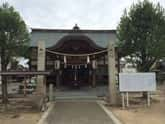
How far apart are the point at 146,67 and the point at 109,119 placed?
7.43 m

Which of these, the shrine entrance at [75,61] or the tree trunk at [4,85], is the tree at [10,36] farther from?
the shrine entrance at [75,61]

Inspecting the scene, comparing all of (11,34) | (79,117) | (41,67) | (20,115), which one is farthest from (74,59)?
(79,117)

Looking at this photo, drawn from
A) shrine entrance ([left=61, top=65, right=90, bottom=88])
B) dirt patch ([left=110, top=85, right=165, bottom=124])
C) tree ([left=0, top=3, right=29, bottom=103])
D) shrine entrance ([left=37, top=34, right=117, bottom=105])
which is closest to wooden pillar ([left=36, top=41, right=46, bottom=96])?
shrine entrance ([left=37, top=34, right=117, bottom=105])

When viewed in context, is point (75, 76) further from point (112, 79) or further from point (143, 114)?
point (143, 114)

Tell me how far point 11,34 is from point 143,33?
8068mm

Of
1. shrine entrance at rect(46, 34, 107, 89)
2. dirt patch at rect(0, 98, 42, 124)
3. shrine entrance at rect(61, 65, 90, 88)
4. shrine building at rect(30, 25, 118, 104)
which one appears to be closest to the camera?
dirt patch at rect(0, 98, 42, 124)

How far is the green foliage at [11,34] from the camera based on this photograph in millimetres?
17609

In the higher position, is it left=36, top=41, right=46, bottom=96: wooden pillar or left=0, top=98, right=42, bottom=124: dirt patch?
left=36, top=41, right=46, bottom=96: wooden pillar

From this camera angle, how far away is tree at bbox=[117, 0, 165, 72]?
17453 millimetres

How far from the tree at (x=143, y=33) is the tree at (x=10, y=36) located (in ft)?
20.5

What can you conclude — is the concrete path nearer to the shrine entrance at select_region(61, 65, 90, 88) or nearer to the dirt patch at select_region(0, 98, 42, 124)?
the dirt patch at select_region(0, 98, 42, 124)

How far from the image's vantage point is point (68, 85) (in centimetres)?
2831

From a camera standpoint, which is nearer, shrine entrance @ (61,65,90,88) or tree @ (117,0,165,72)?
tree @ (117,0,165,72)

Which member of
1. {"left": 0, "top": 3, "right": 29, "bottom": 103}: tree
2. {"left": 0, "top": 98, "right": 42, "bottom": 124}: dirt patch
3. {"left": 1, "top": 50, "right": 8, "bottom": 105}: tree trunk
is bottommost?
{"left": 0, "top": 98, "right": 42, "bottom": 124}: dirt patch
